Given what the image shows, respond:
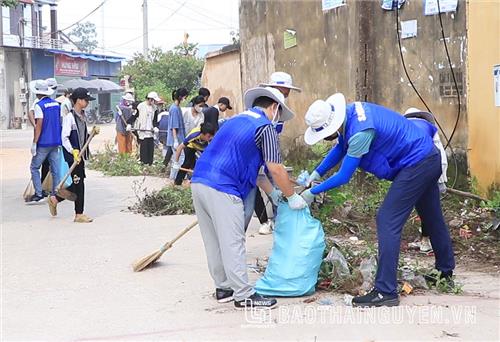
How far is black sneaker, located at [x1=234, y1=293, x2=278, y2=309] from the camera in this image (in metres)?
4.98

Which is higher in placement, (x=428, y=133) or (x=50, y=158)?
(x=428, y=133)

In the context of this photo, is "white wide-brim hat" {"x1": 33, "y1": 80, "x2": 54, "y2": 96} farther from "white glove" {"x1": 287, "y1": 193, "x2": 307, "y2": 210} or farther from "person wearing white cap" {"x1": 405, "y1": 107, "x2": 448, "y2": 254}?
"white glove" {"x1": 287, "y1": 193, "x2": 307, "y2": 210}

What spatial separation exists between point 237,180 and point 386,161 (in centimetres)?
106

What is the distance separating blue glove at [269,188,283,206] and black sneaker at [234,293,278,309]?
0.77 metres

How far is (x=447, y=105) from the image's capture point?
859 cm

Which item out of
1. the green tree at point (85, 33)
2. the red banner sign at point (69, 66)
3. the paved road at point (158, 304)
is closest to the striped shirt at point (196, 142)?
the paved road at point (158, 304)

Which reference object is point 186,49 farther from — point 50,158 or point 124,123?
point 50,158

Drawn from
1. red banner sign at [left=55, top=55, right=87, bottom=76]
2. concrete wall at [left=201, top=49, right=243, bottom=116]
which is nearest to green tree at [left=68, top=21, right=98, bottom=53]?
red banner sign at [left=55, top=55, right=87, bottom=76]

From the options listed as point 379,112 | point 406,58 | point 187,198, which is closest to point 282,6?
point 406,58

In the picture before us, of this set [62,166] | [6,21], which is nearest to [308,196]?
[62,166]

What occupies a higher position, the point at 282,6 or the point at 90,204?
the point at 282,6

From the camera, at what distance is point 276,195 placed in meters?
5.45

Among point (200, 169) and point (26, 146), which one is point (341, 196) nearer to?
point (200, 169)

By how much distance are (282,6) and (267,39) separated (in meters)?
0.79
